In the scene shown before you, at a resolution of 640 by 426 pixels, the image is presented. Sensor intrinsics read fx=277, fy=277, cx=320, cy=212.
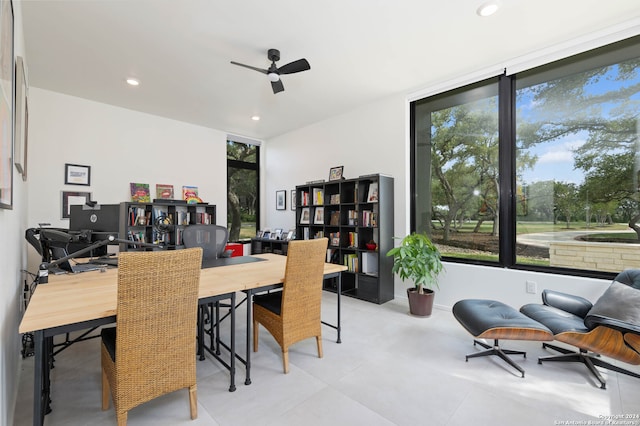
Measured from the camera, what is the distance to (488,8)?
2.34 meters

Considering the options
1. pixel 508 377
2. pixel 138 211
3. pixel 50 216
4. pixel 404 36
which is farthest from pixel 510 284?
pixel 50 216

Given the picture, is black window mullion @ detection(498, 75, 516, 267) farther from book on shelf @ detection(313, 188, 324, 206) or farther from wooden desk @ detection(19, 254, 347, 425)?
book on shelf @ detection(313, 188, 324, 206)

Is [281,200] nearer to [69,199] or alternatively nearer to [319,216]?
[319,216]

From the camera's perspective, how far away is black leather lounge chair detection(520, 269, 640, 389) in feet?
6.03

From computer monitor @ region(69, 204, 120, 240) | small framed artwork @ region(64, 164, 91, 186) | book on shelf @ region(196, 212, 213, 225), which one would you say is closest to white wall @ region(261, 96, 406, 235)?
A: book on shelf @ region(196, 212, 213, 225)

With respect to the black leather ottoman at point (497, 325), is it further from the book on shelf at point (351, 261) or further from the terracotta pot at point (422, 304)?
the book on shelf at point (351, 261)

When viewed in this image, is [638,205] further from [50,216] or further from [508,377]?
[50,216]

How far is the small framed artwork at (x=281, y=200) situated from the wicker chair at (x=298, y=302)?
3.55 m

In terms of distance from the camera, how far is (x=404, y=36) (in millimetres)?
2740

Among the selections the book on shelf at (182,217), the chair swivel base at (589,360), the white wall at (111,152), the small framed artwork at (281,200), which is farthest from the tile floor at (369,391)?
the small framed artwork at (281,200)

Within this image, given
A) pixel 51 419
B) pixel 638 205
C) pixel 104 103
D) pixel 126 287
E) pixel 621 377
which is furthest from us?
pixel 104 103

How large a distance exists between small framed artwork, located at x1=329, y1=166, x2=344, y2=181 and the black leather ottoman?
2720 millimetres

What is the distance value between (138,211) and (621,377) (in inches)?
223

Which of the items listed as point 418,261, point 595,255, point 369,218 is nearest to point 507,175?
point 595,255
